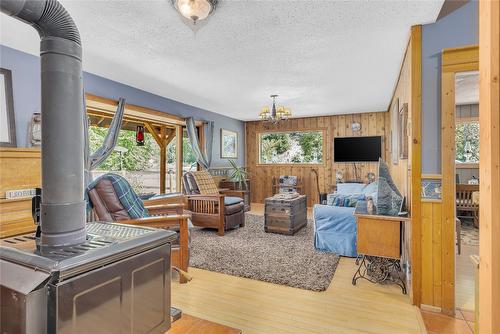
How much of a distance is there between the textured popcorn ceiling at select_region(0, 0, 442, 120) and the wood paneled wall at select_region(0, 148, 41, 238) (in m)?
1.09

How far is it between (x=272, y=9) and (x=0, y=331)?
2.28 m

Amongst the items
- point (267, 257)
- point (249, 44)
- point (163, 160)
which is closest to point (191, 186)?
point (163, 160)

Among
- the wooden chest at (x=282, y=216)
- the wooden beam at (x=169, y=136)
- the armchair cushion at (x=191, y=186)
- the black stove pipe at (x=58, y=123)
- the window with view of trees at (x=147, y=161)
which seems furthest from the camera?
the wooden beam at (x=169, y=136)

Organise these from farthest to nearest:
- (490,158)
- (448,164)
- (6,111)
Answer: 1. (6,111)
2. (448,164)
3. (490,158)

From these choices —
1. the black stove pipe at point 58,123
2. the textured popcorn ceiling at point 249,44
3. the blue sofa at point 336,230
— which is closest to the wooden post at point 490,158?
the textured popcorn ceiling at point 249,44

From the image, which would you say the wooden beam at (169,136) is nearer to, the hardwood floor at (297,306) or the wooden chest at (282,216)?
the wooden chest at (282,216)

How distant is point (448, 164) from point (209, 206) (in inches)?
126

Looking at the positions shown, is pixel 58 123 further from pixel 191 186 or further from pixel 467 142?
pixel 467 142

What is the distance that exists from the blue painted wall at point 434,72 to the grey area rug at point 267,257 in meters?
1.45

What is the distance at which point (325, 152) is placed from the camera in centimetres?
677

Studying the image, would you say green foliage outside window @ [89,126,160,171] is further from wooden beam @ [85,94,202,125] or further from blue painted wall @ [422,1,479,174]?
blue painted wall @ [422,1,479,174]

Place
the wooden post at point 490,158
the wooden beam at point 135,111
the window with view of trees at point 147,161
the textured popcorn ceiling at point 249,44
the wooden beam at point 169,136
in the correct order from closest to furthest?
the wooden post at point 490,158 < the textured popcorn ceiling at point 249,44 < the wooden beam at point 135,111 < the window with view of trees at point 147,161 < the wooden beam at point 169,136

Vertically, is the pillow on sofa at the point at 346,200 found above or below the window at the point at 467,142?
below

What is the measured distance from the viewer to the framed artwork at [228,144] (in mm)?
6540
